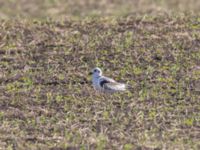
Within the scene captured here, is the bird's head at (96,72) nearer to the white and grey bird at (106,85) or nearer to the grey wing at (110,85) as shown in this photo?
the white and grey bird at (106,85)

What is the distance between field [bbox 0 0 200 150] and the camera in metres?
10.2

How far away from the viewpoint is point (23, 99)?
11.8 metres

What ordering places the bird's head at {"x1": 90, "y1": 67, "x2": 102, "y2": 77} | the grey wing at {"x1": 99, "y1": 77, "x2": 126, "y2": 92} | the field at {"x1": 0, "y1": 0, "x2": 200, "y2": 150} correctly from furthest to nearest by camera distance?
1. the bird's head at {"x1": 90, "y1": 67, "x2": 102, "y2": 77}
2. the grey wing at {"x1": 99, "y1": 77, "x2": 126, "y2": 92}
3. the field at {"x1": 0, "y1": 0, "x2": 200, "y2": 150}

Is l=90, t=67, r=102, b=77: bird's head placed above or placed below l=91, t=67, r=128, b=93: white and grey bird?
Result: above

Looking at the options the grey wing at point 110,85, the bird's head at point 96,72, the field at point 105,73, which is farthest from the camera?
the bird's head at point 96,72

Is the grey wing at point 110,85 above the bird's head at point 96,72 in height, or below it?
below

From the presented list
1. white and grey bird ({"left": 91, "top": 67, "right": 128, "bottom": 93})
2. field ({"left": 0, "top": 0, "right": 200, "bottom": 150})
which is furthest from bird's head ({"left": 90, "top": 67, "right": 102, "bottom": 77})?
field ({"left": 0, "top": 0, "right": 200, "bottom": 150})

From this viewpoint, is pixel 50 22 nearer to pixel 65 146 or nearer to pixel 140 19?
pixel 140 19

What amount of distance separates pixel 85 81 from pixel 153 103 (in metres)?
1.62

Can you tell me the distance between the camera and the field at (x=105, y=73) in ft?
33.3

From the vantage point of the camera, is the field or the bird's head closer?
the field

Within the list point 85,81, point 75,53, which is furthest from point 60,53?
point 85,81

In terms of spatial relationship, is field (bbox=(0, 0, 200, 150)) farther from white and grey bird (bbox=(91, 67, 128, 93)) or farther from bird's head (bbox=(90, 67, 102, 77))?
bird's head (bbox=(90, 67, 102, 77))

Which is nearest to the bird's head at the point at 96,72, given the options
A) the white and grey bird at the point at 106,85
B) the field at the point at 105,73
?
the white and grey bird at the point at 106,85
